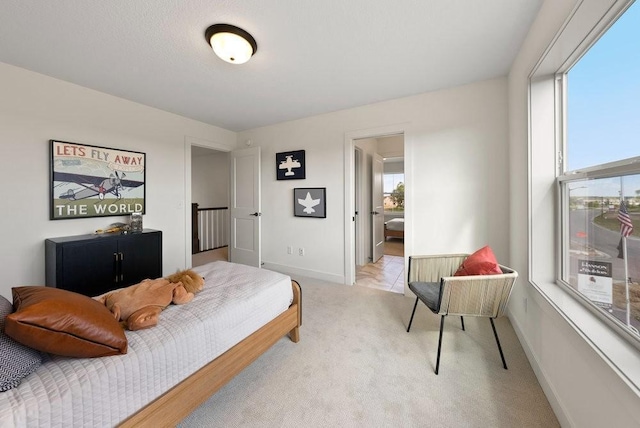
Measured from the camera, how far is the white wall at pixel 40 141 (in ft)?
7.27

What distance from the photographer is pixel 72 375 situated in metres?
0.92

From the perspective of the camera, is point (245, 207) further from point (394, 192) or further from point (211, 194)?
point (394, 192)

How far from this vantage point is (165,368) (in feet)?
3.75

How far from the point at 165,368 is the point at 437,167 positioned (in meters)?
2.95

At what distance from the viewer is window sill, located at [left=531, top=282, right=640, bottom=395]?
2.85ft

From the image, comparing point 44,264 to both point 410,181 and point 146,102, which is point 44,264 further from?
point 410,181

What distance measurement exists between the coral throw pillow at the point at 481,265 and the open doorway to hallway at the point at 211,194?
16.5 ft

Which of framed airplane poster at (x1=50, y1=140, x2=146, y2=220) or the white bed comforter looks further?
the white bed comforter

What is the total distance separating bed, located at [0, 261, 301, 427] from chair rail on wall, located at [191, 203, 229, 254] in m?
3.80

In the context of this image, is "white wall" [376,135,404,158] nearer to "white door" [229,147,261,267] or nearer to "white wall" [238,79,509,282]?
"white wall" [238,79,509,282]

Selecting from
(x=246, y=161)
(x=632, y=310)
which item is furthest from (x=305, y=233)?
(x=632, y=310)

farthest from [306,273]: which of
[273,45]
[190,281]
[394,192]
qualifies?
→ [394,192]

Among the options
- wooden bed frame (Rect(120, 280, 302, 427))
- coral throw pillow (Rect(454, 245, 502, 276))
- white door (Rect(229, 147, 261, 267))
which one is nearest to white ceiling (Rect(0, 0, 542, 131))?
white door (Rect(229, 147, 261, 267))

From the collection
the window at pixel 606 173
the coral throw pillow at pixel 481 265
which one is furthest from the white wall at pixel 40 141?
the window at pixel 606 173
